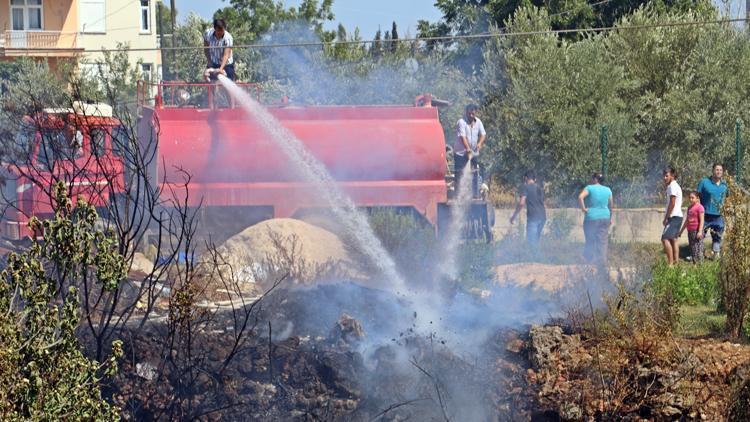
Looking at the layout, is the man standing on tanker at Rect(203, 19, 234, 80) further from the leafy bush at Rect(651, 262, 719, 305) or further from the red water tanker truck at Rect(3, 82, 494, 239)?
the leafy bush at Rect(651, 262, 719, 305)

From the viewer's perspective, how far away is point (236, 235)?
14359mm

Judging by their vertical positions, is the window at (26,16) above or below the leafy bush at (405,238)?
above

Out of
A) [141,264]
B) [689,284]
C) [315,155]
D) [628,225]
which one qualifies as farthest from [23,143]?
[628,225]

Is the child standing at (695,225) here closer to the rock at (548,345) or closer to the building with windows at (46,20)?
the rock at (548,345)

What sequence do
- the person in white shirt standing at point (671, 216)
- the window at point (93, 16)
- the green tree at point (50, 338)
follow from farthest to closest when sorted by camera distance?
the window at point (93, 16), the person in white shirt standing at point (671, 216), the green tree at point (50, 338)

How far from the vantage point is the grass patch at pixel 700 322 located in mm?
9703

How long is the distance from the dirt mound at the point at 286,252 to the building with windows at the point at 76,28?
870 inches

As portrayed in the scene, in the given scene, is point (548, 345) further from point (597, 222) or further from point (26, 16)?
point (26, 16)

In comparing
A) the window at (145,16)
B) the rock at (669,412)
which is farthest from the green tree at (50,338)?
the window at (145,16)

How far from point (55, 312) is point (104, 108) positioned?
458 inches

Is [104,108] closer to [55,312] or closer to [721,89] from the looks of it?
[55,312]

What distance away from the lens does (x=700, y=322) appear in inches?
399

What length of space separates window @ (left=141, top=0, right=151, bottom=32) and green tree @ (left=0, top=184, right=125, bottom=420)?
1566 inches

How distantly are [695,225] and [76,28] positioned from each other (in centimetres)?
3072
